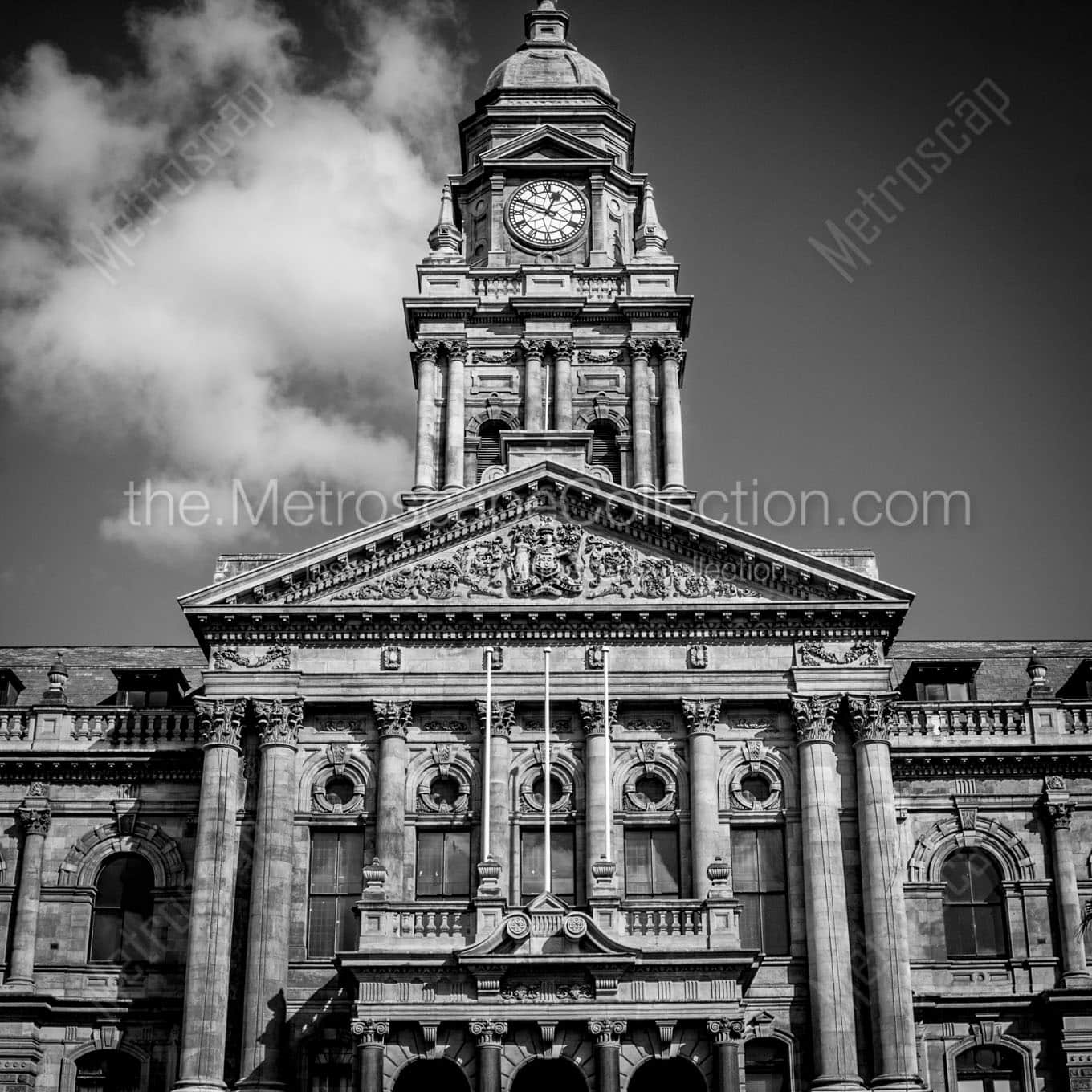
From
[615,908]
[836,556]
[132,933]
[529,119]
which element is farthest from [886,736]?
[529,119]

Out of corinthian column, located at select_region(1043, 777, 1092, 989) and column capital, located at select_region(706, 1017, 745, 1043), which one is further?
corinthian column, located at select_region(1043, 777, 1092, 989)

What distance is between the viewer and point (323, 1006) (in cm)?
4622

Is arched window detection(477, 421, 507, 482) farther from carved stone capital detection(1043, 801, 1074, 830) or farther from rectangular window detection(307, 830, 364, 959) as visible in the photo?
carved stone capital detection(1043, 801, 1074, 830)

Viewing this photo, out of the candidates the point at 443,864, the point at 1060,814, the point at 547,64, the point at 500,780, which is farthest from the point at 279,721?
the point at 547,64

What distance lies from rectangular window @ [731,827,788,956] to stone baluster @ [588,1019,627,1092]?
19.5ft

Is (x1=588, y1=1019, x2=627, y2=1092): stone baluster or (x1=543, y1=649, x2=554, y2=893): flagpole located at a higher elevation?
(x1=543, y1=649, x2=554, y2=893): flagpole

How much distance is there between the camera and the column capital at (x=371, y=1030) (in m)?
42.7

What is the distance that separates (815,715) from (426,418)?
21145mm

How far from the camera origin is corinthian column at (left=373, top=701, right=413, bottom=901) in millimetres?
47781

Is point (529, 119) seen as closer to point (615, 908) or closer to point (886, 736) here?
point (886, 736)

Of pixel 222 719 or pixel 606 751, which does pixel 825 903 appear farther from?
pixel 222 719

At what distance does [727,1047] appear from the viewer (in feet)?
140

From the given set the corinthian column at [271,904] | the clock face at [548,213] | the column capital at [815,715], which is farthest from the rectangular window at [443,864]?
the clock face at [548,213]

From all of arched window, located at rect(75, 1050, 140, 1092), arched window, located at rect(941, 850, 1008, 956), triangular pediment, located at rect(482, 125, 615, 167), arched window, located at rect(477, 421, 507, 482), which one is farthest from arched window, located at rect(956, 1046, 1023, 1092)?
triangular pediment, located at rect(482, 125, 615, 167)
